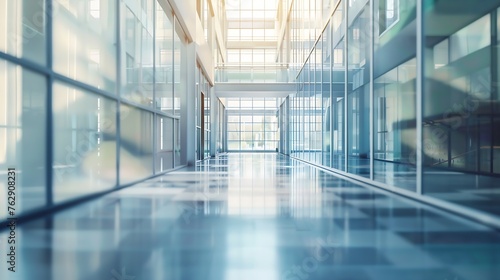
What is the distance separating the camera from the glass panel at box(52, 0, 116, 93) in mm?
5586

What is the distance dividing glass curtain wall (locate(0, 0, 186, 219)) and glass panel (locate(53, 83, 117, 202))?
2 centimetres

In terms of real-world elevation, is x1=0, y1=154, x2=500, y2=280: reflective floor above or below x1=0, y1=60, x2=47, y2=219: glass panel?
below

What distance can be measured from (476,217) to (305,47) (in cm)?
1313

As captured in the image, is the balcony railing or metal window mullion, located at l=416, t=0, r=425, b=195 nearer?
metal window mullion, located at l=416, t=0, r=425, b=195

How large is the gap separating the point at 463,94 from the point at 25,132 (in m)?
16.5

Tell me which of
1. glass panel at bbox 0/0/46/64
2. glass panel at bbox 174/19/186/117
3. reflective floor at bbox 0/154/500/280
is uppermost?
glass panel at bbox 174/19/186/117

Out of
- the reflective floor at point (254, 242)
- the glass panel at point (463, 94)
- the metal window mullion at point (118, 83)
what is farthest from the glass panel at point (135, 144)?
the glass panel at point (463, 94)

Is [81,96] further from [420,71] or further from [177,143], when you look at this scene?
[177,143]

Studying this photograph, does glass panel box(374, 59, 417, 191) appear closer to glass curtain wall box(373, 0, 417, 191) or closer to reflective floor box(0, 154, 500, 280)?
glass curtain wall box(373, 0, 417, 191)

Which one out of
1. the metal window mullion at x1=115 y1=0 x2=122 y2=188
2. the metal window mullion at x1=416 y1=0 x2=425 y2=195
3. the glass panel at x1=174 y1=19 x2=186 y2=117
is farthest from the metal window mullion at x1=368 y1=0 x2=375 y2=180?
the glass panel at x1=174 y1=19 x2=186 y2=117

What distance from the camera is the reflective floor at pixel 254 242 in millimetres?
2281

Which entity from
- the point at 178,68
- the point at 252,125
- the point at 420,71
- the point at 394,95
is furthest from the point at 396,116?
the point at 252,125

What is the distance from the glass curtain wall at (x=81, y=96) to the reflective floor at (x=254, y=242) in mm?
790

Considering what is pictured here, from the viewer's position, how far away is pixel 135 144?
7.99 meters
